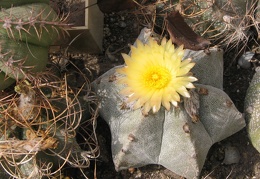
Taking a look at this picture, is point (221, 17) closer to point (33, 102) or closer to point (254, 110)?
point (254, 110)

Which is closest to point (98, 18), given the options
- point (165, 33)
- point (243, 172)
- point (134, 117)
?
point (165, 33)

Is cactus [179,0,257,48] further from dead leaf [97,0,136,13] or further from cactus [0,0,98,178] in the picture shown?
cactus [0,0,98,178]

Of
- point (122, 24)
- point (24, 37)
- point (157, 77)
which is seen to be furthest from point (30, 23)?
point (122, 24)

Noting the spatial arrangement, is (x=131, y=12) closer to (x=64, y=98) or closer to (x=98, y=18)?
(x=98, y=18)

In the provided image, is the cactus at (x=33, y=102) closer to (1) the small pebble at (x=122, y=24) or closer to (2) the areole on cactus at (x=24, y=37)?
(2) the areole on cactus at (x=24, y=37)

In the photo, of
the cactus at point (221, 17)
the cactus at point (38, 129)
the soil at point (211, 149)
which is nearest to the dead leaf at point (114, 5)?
the soil at point (211, 149)
